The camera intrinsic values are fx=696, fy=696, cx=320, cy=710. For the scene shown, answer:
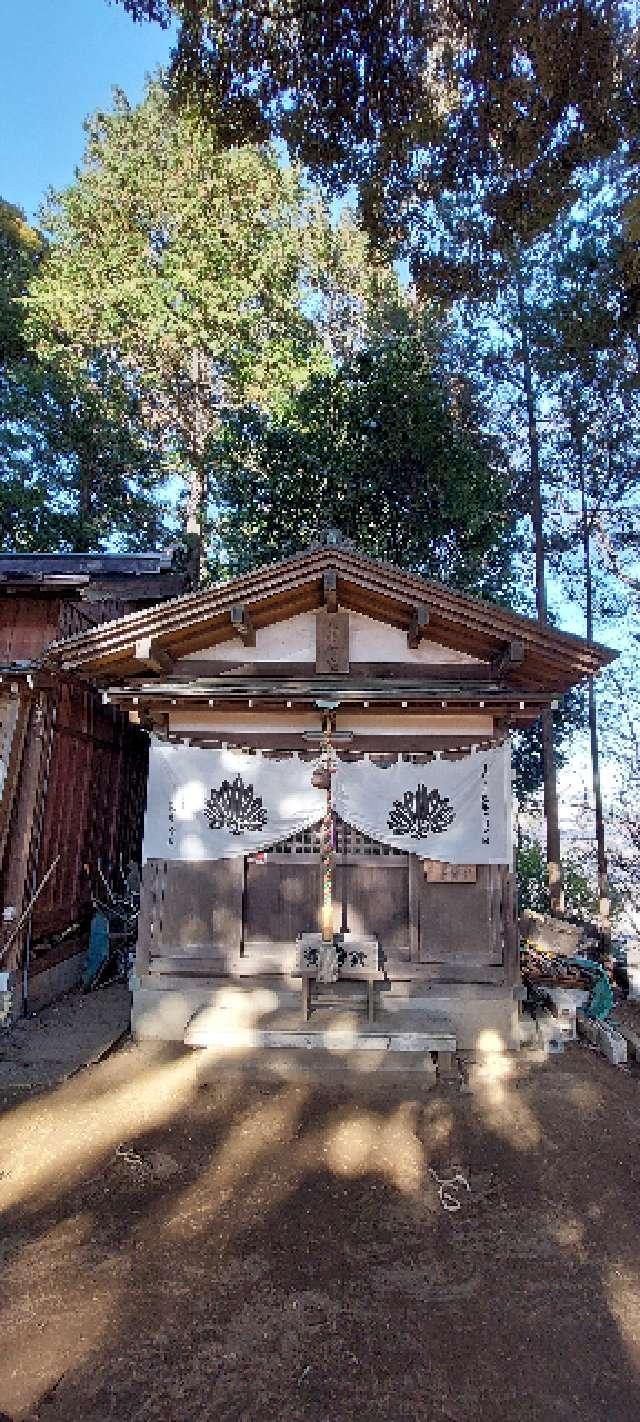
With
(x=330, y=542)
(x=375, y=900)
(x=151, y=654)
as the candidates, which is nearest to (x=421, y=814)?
(x=375, y=900)

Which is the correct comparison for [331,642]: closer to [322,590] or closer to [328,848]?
[322,590]

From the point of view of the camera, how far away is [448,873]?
8523mm

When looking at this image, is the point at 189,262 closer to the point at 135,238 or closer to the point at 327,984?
the point at 135,238

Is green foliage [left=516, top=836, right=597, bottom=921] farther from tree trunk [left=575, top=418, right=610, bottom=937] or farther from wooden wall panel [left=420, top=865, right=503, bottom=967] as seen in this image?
wooden wall panel [left=420, top=865, right=503, bottom=967]

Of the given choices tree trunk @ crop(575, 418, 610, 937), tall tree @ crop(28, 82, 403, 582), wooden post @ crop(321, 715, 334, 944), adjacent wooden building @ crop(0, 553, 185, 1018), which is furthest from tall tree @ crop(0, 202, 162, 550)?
wooden post @ crop(321, 715, 334, 944)

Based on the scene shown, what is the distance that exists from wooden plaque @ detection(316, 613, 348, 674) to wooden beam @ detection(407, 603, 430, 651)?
86cm

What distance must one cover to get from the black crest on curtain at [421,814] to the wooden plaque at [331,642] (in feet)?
6.18

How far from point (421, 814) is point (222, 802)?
2411 mm

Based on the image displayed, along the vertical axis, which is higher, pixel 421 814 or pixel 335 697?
pixel 335 697

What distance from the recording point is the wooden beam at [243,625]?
8.46m

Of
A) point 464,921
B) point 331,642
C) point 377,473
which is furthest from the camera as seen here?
point 377,473

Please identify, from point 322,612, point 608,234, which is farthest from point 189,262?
point 322,612

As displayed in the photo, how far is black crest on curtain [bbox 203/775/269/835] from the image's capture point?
27.6ft

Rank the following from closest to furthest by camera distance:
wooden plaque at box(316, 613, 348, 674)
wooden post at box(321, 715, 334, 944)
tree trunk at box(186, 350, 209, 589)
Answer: wooden post at box(321, 715, 334, 944)
wooden plaque at box(316, 613, 348, 674)
tree trunk at box(186, 350, 209, 589)
